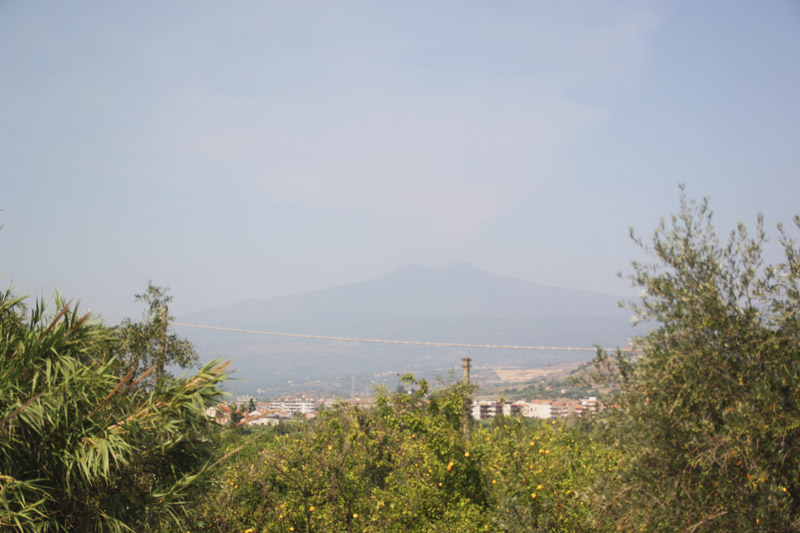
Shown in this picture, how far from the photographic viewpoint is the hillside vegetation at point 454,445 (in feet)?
23.4

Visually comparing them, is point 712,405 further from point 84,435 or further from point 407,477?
point 84,435

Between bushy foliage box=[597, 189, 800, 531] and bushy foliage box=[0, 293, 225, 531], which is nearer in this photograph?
bushy foliage box=[597, 189, 800, 531]

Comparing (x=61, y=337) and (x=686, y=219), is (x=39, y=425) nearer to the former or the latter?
(x=61, y=337)

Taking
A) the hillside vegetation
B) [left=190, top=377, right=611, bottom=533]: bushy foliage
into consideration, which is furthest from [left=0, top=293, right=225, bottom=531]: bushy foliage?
[left=190, top=377, right=611, bottom=533]: bushy foliage

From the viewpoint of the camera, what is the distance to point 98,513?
941cm

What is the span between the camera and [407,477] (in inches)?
486

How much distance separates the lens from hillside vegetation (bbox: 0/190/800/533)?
7.13m

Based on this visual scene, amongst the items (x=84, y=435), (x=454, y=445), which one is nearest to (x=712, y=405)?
(x=454, y=445)

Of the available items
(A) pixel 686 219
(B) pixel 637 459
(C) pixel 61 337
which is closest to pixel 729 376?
(B) pixel 637 459

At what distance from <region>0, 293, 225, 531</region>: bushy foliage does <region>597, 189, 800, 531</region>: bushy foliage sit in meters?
6.42

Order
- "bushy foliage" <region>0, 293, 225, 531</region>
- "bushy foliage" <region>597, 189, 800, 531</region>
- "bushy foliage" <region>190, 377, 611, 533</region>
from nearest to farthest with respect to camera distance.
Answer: "bushy foliage" <region>597, 189, 800, 531</region>, "bushy foliage" <region>0, 293, 225, 531</region>, "bushy foliage" <region>190, 377, 611, 533</region>

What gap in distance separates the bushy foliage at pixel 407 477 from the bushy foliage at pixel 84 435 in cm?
138

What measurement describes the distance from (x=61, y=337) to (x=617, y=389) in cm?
792

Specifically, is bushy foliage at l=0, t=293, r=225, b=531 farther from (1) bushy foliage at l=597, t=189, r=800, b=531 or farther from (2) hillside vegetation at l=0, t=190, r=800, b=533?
(1) bushy foliage at l=597, t=189, r=800, b=531
